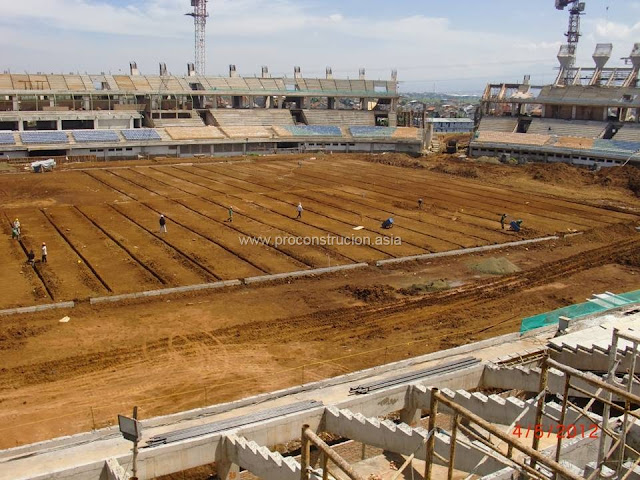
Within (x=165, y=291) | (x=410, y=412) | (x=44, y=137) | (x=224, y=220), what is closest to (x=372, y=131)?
(x=44, y=137)

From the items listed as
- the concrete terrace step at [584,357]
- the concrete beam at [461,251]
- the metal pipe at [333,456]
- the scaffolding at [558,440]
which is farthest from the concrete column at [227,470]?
the concrete beam at [461,251]

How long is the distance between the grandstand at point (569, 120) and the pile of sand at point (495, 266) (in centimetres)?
3738

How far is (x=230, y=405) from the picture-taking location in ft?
44.2

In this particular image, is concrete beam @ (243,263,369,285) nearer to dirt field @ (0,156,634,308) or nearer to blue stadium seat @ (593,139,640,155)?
dirt field @ (0,156,634,308)

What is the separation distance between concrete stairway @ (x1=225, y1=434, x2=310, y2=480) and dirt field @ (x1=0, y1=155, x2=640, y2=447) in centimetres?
378

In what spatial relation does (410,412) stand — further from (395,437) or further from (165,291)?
(165,291)

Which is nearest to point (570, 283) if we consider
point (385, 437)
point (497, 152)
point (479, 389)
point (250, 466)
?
point (479, 389)

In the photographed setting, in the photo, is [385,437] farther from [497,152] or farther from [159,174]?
[497,152]

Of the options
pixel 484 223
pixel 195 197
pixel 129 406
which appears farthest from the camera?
pixel 195 197

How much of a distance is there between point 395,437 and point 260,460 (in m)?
2.66

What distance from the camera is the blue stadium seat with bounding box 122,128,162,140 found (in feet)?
209

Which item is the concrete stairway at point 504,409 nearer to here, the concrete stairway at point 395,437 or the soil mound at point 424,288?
the concrete stairway at point 395,437

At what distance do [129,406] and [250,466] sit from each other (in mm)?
4934

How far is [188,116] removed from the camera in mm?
72875
